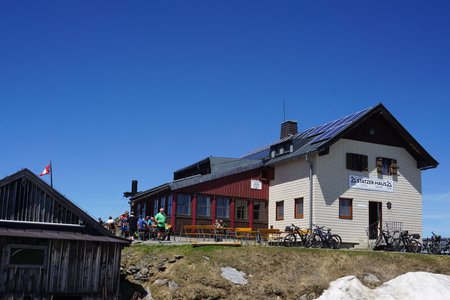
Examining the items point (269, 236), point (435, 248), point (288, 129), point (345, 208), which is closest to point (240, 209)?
A: point (269, 236)

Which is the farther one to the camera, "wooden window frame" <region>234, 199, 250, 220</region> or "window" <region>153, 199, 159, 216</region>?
"window" <region>153, 199, 159, 216</region>

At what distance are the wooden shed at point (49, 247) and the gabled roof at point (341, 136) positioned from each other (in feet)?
46.6

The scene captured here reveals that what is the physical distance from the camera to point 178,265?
23.3 metres

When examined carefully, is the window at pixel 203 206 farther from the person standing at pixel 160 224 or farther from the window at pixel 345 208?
the window at pixel 345 208

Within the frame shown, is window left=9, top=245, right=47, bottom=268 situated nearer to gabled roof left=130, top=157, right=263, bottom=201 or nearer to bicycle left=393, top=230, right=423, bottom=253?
gabled roof left=130, top=157, right=263, bottom=201

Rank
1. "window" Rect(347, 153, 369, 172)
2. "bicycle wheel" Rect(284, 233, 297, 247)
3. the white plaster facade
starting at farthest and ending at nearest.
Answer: "window" Rect(347, 153, 369, 172), the white plaster facade, "bicycle wheel" Rect(284, 233, 297, 247)

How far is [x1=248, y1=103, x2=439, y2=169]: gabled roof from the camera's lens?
3173 cm

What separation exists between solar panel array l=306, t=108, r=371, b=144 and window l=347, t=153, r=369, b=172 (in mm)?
1696

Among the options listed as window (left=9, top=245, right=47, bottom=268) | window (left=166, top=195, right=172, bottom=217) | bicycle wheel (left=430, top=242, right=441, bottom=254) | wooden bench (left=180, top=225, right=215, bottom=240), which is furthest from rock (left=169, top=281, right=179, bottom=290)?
bicycle wheel (left=430, top=242, right=441, bottom=254)

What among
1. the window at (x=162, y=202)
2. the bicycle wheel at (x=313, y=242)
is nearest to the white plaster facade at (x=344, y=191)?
the bicycle wheel at (x=313, y=242)

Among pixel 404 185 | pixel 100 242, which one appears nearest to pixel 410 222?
pixel 404 185

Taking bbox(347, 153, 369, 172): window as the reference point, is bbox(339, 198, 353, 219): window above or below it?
below

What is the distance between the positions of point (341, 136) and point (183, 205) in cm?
1014

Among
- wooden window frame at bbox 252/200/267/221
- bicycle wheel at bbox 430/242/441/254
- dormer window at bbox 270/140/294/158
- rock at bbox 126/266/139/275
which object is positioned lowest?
rock at bbox 126/266/139/275
